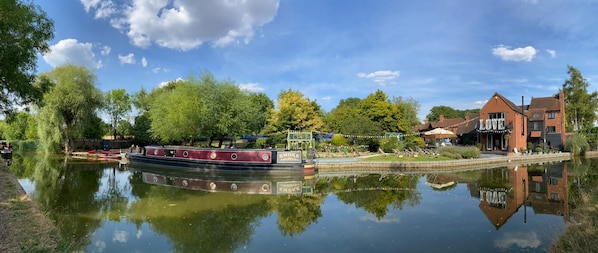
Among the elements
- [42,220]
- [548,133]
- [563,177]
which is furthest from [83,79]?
[548,133]

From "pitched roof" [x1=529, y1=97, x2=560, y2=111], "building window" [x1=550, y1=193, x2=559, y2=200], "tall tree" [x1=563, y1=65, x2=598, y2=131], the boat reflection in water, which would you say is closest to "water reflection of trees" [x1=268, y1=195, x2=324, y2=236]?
the boat reflection in water

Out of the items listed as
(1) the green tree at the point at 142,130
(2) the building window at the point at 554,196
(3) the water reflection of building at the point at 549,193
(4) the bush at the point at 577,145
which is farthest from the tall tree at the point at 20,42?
(4) the bush at the point at 577,145

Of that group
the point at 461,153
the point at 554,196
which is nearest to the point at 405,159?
the point at 461,153

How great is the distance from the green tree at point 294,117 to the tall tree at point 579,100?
32.2 metres

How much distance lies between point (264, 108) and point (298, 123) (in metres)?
15.0

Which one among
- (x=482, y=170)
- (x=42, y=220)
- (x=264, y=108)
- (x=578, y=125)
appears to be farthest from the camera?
(x=264, y=108)

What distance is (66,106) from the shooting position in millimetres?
32250

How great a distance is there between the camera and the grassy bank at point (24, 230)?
623cm

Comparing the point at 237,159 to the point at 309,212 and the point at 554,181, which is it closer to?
the point at 309,212

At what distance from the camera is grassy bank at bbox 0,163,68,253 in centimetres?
623

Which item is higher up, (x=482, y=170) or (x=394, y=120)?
(x=394, y=120)

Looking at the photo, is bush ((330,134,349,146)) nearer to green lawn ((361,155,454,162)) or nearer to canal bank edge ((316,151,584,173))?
green lawn ((361,155,454,162))

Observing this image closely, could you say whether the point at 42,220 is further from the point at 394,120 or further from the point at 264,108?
the point at 264,108

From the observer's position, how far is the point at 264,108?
52.5 meters
